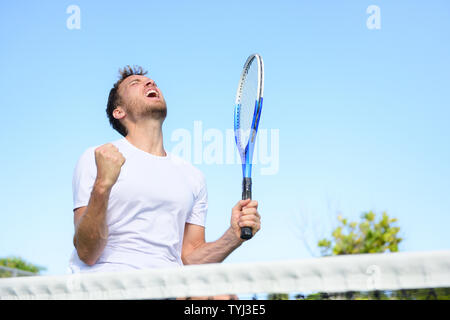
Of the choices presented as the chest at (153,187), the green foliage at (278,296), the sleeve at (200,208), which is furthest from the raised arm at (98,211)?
the green foliage at (278,296)

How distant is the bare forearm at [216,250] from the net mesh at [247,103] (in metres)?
0.66

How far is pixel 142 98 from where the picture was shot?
4.07 meters

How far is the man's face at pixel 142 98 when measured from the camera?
3.99 metres

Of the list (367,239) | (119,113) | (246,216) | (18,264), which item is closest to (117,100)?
(119,113)

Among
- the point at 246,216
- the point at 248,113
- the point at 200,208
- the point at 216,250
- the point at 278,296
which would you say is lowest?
the point at 278,296

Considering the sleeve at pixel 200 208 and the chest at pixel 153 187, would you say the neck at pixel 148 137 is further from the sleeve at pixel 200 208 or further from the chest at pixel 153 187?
the sleeve at pixel 200 208

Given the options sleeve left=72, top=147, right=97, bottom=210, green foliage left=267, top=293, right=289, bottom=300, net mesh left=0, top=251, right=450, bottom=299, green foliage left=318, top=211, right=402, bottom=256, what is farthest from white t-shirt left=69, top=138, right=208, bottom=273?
green foliage left=318, top=211, right=402, bottom=256

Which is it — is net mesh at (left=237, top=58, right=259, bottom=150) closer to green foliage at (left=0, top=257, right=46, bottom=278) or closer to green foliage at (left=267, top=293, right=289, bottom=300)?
green foliage at (left=267, top=293, right=289, bottom=300)

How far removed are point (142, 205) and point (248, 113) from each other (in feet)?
3.58

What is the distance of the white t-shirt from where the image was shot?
333cm

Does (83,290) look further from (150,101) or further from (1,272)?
(1,272)

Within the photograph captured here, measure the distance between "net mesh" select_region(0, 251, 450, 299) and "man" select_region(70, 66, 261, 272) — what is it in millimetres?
808

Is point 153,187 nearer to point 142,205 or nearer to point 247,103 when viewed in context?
point 142,205

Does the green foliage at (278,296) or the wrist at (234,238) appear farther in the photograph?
the wrist at (234,238)
